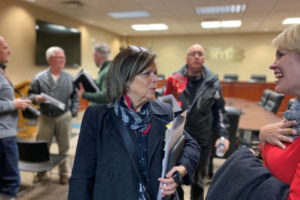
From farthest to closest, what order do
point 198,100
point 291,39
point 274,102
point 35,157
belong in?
point 274,102
point 35,157
point 198,100
point 291,39

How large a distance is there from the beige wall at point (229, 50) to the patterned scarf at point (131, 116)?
32.4 ft

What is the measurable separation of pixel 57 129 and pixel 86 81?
717mm

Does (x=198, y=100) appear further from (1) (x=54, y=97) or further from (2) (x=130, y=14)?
(2) (x=130, y=14)

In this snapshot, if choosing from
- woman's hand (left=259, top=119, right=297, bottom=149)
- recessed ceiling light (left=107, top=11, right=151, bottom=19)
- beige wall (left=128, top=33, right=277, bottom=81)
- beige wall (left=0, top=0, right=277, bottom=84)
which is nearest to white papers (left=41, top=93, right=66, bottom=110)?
woman's hand (left=259, top=119, right=297, bottom=149)

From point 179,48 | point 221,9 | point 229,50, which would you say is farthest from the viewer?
point 179,48

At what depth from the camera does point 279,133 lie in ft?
2.30

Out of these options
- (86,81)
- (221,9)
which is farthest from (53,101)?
(221,9)

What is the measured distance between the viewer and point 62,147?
285cm

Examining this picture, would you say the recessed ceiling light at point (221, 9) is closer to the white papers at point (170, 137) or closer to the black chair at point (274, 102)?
the black chair at point (274, 102)

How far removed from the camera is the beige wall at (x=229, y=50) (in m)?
10.4

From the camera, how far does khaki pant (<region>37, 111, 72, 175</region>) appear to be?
2686mm

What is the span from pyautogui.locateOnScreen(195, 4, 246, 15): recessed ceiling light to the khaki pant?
4.76 metres

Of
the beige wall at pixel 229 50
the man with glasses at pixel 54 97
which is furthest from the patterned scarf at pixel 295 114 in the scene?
the beige wall at pixel 229 50

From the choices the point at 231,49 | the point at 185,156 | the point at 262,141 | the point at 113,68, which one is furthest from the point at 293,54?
the point at 231,49
